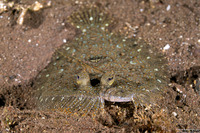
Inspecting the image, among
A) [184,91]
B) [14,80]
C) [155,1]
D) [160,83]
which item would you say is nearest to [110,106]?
[160,83]

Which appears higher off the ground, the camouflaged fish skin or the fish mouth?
the camouflaged fish skin

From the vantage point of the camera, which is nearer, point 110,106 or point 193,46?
point 110,106

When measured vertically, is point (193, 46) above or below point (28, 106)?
above

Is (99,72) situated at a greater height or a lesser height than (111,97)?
greater

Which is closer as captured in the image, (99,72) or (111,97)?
(111,97)

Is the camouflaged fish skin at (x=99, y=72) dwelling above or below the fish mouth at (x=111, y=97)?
above

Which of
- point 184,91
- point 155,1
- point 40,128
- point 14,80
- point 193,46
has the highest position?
point 155,1

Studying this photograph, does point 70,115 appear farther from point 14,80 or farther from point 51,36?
point 51,36

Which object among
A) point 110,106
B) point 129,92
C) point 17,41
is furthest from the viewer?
point 17,41
